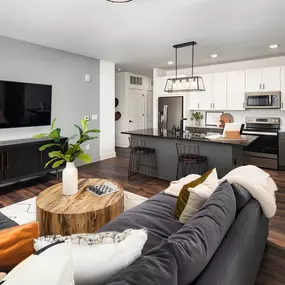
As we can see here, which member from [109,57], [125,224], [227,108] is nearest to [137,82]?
[109,57]

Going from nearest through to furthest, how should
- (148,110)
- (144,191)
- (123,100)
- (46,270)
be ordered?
(46,270) < (144,191) < (123,100) < (148,110)

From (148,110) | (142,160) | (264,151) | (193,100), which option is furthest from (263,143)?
(148,110)

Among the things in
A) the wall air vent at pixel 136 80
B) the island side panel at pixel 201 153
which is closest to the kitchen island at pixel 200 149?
the island side panel at pixel 201 153

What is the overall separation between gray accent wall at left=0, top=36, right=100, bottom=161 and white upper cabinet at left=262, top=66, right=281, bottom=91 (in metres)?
4.13

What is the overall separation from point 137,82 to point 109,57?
286 centimetres

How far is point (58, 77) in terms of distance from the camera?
16.8 feet

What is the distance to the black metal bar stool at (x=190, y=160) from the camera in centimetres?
380

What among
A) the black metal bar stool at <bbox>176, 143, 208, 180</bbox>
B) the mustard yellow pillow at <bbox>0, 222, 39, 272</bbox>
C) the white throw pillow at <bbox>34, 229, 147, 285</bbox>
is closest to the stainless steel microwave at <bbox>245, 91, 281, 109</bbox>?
the black metal bar stool at <bbox>176, 143, 208, 180</bbox>

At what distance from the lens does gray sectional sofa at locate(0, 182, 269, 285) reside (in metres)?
0.83

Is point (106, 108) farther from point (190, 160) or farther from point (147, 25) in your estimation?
point (190, 160)

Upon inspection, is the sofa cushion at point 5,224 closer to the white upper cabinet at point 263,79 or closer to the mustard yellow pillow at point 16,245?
the mustard yellow pillow at point 16,245

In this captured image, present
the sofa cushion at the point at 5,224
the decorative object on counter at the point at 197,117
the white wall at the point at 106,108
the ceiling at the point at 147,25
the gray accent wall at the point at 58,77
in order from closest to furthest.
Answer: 1. the sofa cushion at the point at 5,224
2. the ceiling at the point at 147,25
3. the gray accent wall at the point at 58,77
4. the white wall at the point at 106,108
5. the decorative object on counter at the point at 197,117

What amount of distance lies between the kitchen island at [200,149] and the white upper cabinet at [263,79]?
202 cm

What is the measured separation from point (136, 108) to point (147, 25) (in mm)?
5037
